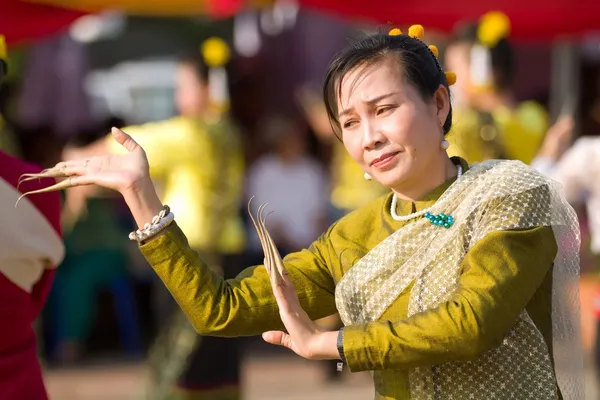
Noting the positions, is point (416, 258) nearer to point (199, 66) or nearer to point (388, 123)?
point (388, 123)

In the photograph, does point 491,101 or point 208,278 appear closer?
point 208,278

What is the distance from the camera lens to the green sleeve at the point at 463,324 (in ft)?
7.00

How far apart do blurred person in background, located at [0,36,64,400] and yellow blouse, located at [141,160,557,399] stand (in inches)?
29.2

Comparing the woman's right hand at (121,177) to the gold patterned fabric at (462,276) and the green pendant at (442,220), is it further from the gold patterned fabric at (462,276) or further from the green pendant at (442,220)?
the green pendant at (442,220)

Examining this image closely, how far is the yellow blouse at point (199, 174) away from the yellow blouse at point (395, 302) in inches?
118

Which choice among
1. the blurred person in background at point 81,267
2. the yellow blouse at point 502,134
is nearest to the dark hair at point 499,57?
the yellow blouse at point 502,134

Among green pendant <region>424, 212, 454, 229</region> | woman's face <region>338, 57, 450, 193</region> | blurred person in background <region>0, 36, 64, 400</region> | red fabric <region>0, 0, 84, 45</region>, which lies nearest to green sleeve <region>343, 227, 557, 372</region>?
green pendant <region>424, 212, 454, 229</region>

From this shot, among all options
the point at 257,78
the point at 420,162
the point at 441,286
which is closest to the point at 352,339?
the point at 441,286

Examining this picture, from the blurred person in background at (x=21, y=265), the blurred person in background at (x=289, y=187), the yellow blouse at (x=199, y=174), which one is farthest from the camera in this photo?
the blurred person in background at (x=289, y=187)

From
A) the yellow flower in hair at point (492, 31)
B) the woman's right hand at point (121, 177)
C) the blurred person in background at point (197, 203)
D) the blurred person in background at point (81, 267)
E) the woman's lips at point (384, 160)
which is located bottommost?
the blurred person in background at point (81, 267)

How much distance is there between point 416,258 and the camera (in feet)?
7.71

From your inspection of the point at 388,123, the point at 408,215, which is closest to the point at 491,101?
the point at 408,215

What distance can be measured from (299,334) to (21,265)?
3.66 feet

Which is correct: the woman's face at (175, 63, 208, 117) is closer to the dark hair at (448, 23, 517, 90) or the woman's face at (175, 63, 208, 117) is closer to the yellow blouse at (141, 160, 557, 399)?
the dark hair at (448, 23, 517, 90)
